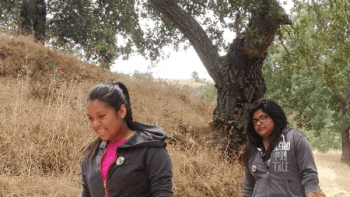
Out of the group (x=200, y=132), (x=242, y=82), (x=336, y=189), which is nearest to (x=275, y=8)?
(x=242, y=82)

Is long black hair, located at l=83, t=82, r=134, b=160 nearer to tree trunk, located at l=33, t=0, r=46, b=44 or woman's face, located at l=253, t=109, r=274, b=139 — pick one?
woman's face, located at l=253, t=109, r=274, b=139

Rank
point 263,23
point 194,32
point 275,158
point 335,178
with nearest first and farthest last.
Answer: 1. point 275,158
2. point 263,23
3. point 194,32
4. point 335,178

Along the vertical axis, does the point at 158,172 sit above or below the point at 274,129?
below

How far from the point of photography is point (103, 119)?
175 cm

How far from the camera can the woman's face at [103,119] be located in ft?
5.74

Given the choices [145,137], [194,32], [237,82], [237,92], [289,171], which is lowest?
[289,171]

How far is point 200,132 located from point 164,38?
430 cm

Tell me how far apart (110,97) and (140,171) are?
394mm

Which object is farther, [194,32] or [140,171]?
[194,32]

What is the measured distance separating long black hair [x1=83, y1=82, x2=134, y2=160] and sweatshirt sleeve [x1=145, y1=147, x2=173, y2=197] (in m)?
0.26

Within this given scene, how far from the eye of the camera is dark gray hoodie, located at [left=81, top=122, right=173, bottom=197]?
168 cm

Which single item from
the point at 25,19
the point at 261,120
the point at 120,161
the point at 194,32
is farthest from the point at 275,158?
the point at 25,19

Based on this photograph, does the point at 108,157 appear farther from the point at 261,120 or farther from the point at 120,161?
the point at 261,120

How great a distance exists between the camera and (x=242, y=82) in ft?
22.7
